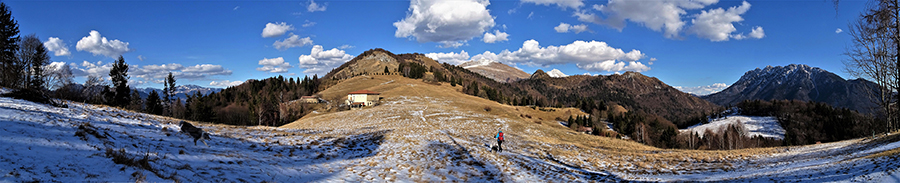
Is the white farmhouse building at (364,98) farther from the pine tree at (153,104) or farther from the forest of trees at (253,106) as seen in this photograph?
the pine tree at (153,104)

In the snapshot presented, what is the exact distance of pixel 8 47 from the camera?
44031 mm

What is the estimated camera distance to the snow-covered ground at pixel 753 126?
150 meters

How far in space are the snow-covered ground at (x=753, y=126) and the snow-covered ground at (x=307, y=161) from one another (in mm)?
169702

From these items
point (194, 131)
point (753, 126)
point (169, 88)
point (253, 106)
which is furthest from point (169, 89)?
point (753, 126)

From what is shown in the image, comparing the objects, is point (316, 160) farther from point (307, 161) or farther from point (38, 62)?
point (38, 62)

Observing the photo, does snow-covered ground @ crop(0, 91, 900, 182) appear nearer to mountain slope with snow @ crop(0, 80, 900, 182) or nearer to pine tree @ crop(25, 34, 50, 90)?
mountain slope with snow @ crop(0, 80, 900, 182)

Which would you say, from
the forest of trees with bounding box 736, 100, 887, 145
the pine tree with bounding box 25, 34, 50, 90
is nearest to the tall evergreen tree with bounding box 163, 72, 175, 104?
the pine tree with bounding box 25, 34, 50, 90

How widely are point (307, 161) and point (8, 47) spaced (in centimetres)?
6111

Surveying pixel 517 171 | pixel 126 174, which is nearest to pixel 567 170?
pixel 517 171

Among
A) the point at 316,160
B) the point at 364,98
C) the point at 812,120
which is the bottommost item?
the point at 812,120

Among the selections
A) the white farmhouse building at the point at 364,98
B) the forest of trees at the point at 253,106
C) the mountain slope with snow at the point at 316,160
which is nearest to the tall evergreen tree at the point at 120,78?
the forest of trees at the point at 253,106

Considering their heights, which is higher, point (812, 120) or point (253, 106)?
point (253, 106)

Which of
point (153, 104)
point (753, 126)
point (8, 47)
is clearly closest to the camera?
point (8, 47)

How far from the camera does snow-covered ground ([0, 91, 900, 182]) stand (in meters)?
7.55
